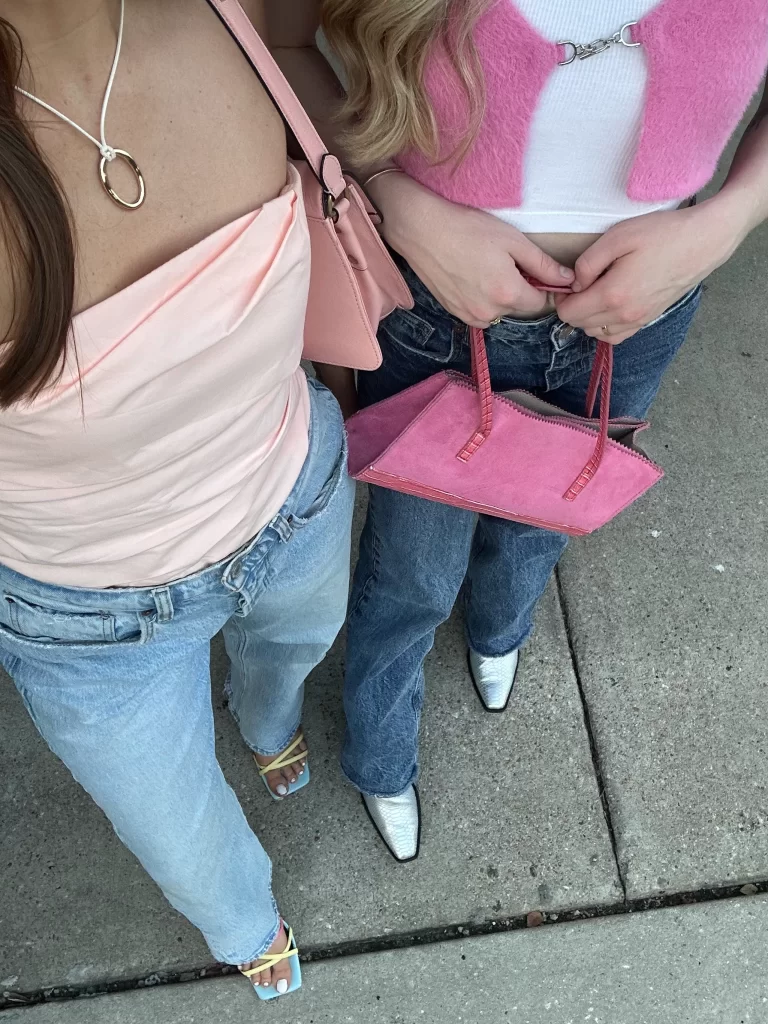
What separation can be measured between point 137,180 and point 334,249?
30 cm

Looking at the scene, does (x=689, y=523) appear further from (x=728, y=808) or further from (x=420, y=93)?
(x=420, y=93)

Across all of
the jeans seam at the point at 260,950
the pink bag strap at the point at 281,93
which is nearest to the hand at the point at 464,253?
the pink bag strap at the point at 281,93

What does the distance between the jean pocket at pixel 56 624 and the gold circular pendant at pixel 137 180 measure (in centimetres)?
51

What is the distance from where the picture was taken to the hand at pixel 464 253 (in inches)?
44.0

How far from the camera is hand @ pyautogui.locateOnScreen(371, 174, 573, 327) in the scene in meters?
1.12

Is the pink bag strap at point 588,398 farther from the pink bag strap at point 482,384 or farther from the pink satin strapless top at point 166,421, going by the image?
the pink satin strapless top at point 166,421

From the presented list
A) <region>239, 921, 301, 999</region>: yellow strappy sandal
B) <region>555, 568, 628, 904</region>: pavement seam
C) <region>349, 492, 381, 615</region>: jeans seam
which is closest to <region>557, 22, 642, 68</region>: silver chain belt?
<region>349, 492, 381, 615</region>: jeans seam

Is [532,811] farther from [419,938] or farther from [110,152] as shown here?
[110,152]

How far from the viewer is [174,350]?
0.86m

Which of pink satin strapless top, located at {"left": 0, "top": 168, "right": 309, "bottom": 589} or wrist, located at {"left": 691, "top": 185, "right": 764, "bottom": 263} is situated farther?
wrist, located at {"left": 691, "top": 185, "right": 764, "bottom": 263}

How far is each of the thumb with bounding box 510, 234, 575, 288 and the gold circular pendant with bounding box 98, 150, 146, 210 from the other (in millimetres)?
500

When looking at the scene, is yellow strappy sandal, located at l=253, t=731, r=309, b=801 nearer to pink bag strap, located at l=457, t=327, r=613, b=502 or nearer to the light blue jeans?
the light blue jeans

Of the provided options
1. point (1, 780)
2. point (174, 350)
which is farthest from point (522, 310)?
point (1, 780)

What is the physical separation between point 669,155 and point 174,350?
0.70 meters
